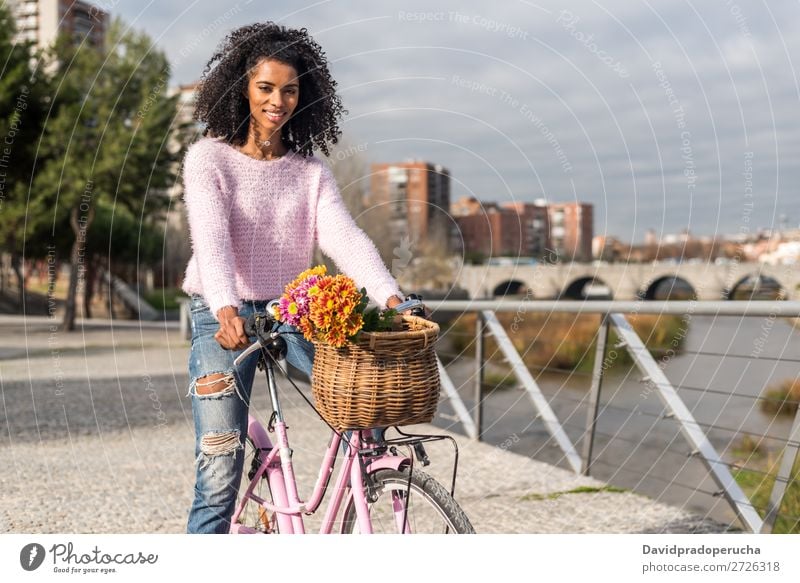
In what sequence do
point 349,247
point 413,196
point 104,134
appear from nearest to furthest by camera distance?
1. point 349,247
2. point 413,196
3. point 104,134

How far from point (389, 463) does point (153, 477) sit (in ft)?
10.7

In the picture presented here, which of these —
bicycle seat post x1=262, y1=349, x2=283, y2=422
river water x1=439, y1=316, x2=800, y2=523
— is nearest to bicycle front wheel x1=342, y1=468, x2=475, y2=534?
bicycle seat post x1=262, y1=349, x2=283, y2=422

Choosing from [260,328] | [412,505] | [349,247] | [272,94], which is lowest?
[412,505]

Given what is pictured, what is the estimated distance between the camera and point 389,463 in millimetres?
2383

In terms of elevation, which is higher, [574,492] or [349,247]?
[349,247]

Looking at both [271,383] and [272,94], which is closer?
A: [271,383]

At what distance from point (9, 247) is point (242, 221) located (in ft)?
66.7

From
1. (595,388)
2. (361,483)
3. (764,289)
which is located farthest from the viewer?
(764,289)

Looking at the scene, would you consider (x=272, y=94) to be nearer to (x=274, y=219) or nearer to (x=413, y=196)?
(x=274, y=219)

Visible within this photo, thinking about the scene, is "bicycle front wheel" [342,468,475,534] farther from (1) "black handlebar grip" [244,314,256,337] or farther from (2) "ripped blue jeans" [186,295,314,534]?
(1) "black handlebar grip" [244,314,256,337]

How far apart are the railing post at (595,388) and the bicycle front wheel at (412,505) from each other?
250 cm

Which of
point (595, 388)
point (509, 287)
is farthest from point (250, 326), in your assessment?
point (509, 287)

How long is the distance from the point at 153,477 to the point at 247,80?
319 cm

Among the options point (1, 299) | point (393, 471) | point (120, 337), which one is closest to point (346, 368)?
point (393, 471)
